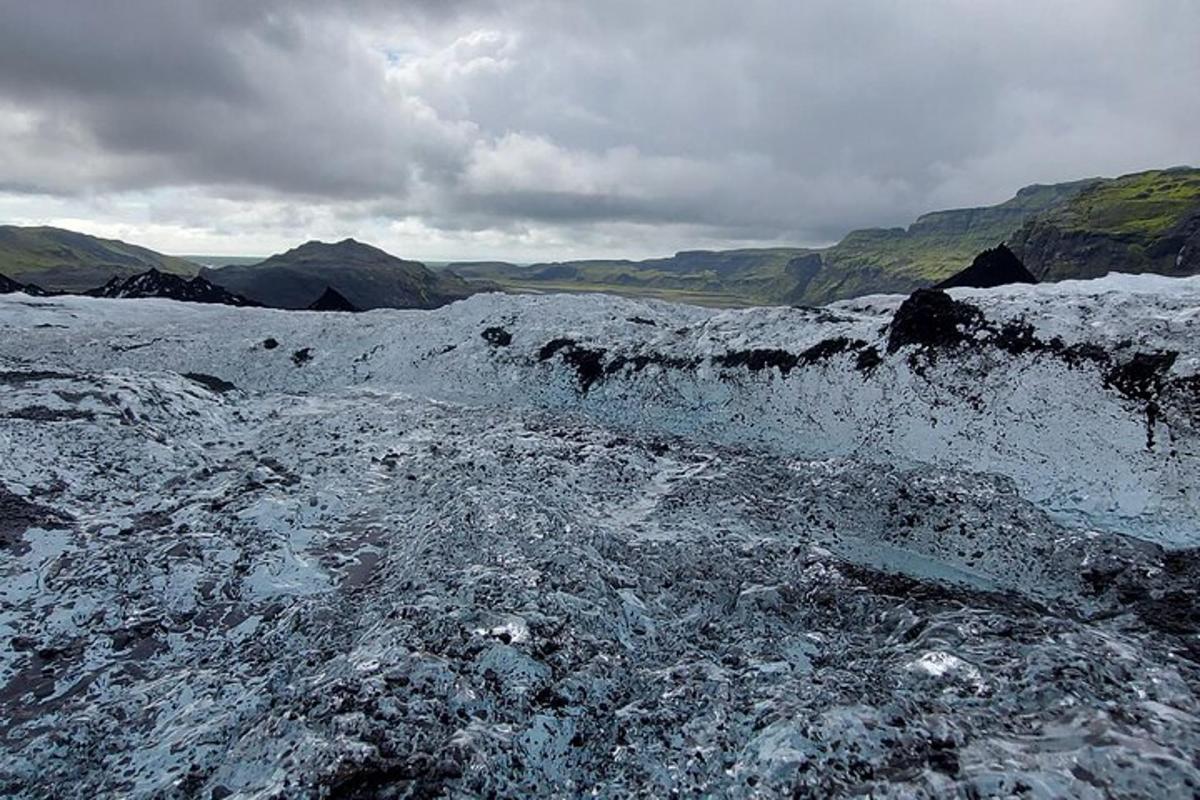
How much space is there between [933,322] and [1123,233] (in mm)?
186218

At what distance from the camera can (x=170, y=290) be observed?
59.5 meters

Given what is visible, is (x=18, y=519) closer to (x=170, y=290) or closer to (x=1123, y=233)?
(x=170, y=290)

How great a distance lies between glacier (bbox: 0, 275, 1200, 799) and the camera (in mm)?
7629

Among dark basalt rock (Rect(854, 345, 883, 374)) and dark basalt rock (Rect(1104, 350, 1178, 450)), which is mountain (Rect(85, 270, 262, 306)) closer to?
dark basalt rock (Rect(854, 345, 883, 374))

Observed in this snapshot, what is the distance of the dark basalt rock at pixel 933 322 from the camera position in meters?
22.4

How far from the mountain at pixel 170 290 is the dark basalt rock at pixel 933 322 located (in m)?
59.1

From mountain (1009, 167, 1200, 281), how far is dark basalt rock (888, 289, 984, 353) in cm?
14249

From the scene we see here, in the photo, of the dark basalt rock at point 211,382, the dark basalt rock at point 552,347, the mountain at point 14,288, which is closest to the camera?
the dark basalt rock at point 211,382

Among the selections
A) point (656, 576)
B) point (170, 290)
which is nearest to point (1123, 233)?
point (656, 576)

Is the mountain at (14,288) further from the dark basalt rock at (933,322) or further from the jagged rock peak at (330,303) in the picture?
the dark basalt rock at (933,322)

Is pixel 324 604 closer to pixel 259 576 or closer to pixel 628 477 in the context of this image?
pixel 259 576

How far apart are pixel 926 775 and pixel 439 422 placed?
22089mm

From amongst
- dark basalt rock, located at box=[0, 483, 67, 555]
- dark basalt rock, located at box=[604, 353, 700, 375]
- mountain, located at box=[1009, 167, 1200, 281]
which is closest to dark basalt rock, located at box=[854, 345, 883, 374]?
dark basalt rock, located at box=[604, 353, 700, 375]

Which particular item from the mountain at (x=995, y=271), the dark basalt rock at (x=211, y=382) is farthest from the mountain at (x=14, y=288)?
the mountain at (x=995, y=271)
